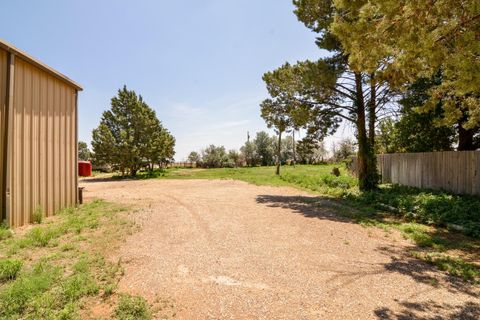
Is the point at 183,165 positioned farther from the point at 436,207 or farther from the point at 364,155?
the point at 436,207

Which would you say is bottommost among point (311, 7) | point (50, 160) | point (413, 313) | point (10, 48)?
point (413, 313)

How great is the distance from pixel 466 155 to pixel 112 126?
83.9 ft

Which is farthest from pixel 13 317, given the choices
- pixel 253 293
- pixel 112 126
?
pixel 112 126

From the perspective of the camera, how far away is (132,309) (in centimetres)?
356

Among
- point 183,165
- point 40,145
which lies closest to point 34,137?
point 40,145

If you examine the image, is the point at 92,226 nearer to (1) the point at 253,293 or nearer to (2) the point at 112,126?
(1) the point at 253,293

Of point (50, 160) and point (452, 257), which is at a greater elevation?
point (50, 160)

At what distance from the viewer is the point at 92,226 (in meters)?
7.36

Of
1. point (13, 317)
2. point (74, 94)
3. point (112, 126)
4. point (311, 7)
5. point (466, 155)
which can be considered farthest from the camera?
point (112, 126)

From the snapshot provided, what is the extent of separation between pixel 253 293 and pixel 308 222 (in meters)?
4.59

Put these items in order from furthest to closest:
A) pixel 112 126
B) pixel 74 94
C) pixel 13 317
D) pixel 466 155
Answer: pixel 112 126
pixel 466 155
pixel 74 94
pixel 13 317

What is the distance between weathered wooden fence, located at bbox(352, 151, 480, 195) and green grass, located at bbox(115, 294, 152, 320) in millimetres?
11897

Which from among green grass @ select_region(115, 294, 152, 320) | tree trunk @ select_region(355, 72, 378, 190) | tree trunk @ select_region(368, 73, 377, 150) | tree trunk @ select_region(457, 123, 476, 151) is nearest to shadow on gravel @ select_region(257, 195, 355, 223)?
tree trunk @ select_region(355, 72, 378, 190)

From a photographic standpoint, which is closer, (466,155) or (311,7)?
(466,155)
